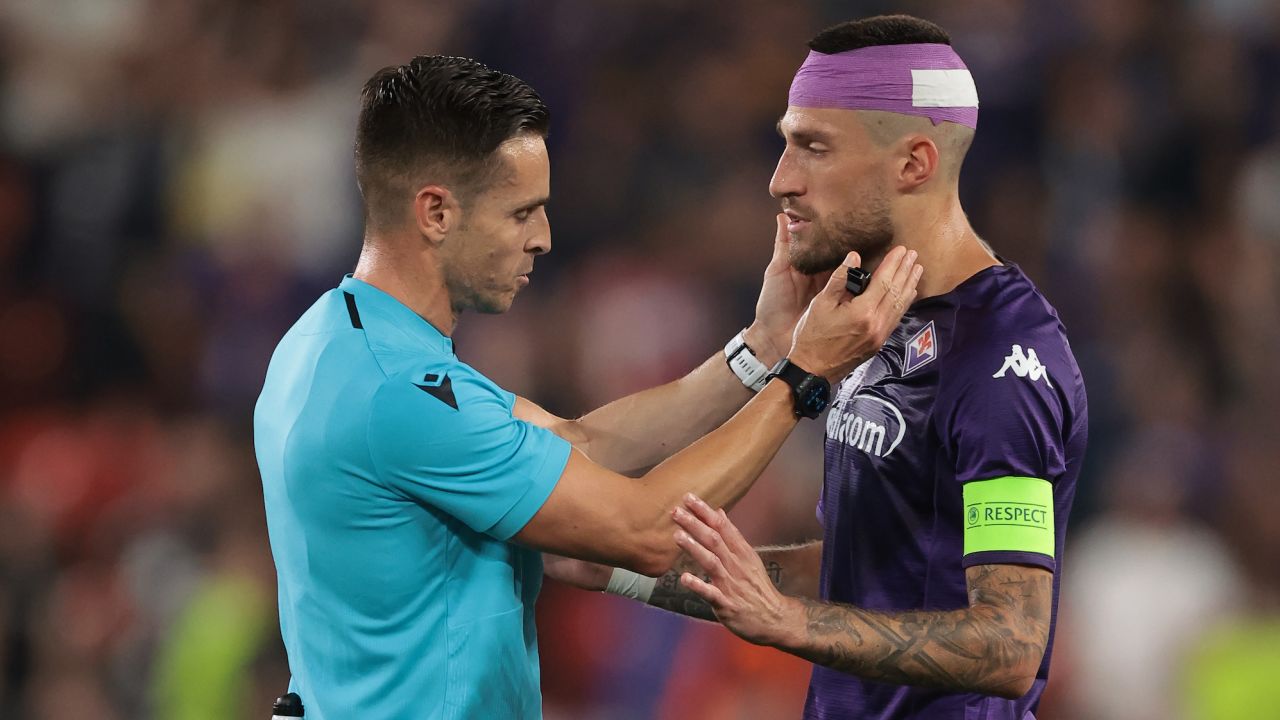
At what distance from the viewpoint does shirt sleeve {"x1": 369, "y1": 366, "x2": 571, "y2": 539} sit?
3.46m

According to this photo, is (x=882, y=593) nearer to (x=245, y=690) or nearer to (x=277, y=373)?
(x=277, y=373)

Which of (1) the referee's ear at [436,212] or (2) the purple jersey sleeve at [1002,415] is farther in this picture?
(1) the referee's ear at [436,212]

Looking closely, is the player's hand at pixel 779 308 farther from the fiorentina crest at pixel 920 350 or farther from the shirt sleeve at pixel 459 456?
the shirt sleeve at pixel 459 456

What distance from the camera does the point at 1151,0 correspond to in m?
8.67

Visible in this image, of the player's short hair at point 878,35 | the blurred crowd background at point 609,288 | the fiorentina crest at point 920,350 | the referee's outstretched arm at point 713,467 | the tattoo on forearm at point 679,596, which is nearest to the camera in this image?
the referee's outstretched arm at point 713,467

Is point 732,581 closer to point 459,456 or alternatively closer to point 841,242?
point 459,456

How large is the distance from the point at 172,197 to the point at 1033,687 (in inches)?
266

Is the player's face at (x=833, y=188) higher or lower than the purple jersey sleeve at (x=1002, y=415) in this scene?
higher

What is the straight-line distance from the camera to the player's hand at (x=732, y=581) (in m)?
3.48

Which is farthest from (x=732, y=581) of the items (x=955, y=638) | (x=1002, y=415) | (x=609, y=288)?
(x=609, y=288)

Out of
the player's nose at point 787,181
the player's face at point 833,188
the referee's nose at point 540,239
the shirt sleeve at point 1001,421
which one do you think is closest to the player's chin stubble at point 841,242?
the player's face at point 833,188

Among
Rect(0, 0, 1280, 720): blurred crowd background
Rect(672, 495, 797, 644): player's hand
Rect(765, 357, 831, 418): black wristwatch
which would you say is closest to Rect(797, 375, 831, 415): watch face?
Rect(765, 357, 831, 418): black wristwatch

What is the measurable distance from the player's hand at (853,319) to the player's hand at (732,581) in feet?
1.63

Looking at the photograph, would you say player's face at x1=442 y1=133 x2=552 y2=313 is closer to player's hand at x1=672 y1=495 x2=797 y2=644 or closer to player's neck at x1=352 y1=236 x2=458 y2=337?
player's neck at x1=352 y1=236 x2=458 y2=337
